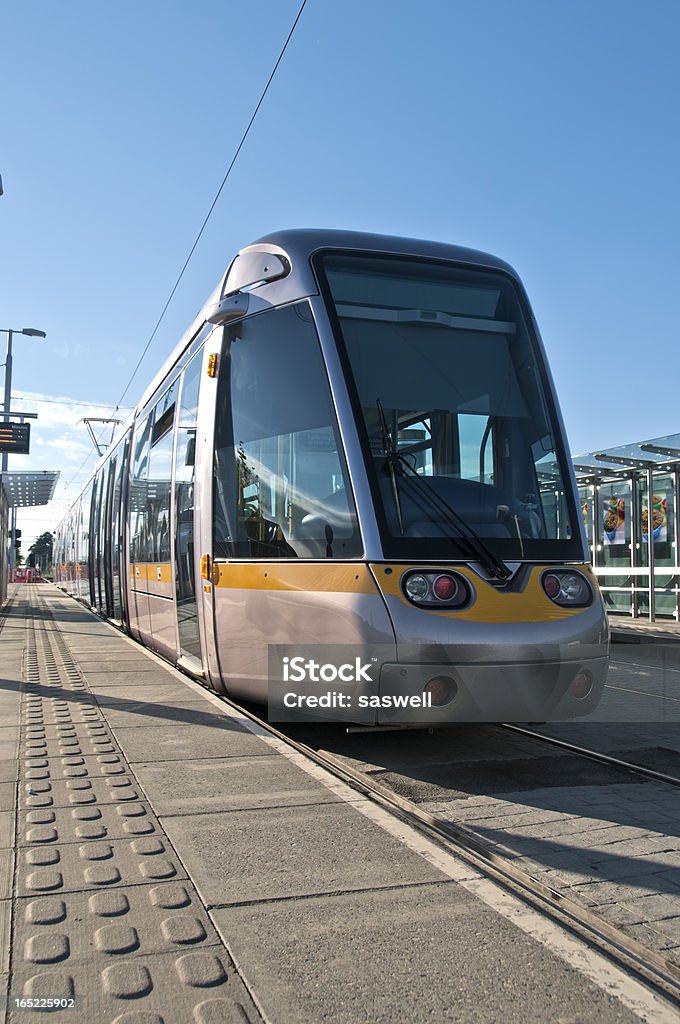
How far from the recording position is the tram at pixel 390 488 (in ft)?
16.9

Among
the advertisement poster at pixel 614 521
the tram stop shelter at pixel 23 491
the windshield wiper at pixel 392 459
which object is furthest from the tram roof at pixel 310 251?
the tram stop shelter at pixel 23 491

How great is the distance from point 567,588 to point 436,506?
0.93m

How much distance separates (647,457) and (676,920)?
15020mm

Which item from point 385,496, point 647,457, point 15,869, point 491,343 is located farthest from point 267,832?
point 647,457

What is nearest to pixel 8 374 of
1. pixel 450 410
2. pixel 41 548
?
pixel 450 410

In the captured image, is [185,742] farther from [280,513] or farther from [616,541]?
[616,541]

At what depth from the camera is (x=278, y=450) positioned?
6.03 m

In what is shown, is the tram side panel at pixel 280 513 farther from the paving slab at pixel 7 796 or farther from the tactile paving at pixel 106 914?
the paving slab at pixel 7 796

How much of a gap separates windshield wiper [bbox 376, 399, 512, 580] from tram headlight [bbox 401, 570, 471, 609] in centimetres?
23

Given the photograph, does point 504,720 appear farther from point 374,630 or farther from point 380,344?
point 380,344

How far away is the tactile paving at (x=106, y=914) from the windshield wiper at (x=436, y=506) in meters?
2.26

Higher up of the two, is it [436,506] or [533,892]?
[436,506]

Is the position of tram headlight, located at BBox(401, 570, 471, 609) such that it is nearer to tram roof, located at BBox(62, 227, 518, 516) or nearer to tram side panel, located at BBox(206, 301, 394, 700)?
tram side panel, located at BBox(206, 301, 394, 700)

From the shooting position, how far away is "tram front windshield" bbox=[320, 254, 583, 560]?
219 inches
